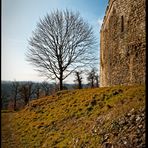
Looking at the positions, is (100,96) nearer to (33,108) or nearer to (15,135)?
(15,135)

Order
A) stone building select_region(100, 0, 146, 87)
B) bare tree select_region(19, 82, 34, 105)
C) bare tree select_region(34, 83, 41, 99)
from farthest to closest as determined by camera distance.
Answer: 1. bare tree select_region(34, 83, 41, 99)
2. bare tree select_region(19, 82, 34, 105)
3. stone building select_region(100, 0, 146, 87)

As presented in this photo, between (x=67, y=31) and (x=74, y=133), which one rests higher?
(x=67, y=31)

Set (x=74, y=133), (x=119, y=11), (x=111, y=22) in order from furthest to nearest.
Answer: (x=111, y=22) → (x=119, y=11) → (x=74, y=133)

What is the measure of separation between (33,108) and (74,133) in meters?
8.21

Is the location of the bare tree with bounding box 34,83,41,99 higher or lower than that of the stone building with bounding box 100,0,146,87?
lower

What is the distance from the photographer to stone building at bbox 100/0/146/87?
11586 millimetres

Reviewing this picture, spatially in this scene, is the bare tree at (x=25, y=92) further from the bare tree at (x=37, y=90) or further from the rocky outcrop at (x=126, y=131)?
the rocky outcrop at (x=126, y=131)

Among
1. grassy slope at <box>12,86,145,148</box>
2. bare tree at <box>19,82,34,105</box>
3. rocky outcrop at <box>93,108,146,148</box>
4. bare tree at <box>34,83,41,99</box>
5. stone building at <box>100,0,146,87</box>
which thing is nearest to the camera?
rocky outcrop at <box>93,108,146,148</box>

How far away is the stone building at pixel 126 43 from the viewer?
11.6 m

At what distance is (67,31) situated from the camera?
25.5m

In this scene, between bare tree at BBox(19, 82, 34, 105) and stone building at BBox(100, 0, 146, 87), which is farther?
bare tree at BBox(19, 82, 34, 105)

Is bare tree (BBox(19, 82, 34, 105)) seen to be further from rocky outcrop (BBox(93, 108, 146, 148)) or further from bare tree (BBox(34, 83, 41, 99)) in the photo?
rocky outcrop (BBox(93, 108, 146, 148))

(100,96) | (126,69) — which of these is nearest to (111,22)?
(126,69)

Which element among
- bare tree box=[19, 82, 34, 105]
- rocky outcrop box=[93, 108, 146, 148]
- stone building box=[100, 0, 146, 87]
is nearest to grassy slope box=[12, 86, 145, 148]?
rocky outcrop box=[93, 108, 146, 148]
